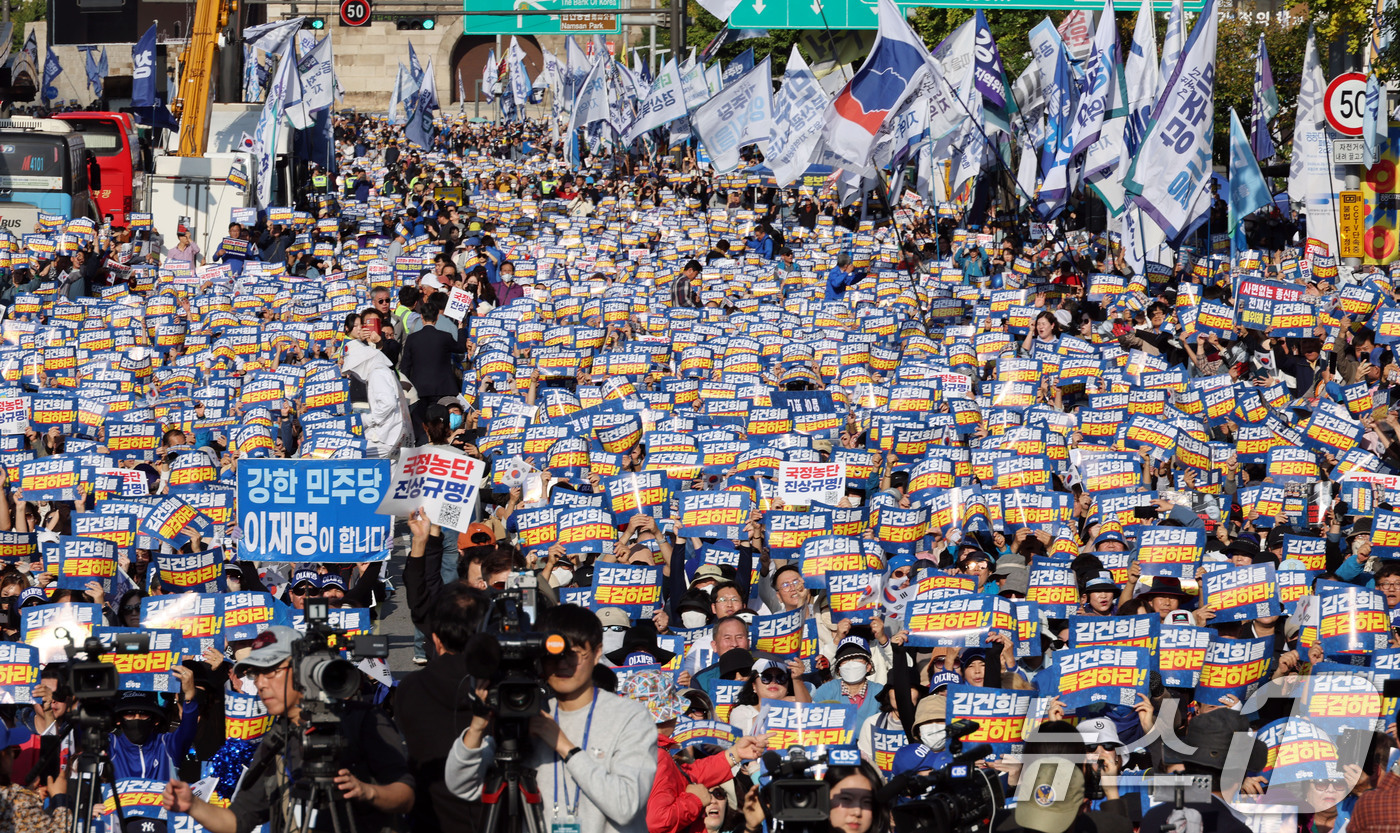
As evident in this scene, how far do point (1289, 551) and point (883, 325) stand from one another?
9.45 metres

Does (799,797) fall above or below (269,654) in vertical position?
below

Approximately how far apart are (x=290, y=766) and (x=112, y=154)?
33937 mm

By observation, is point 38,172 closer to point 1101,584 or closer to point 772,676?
point 1101,584

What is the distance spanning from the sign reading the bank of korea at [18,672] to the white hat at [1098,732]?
469 centimetres

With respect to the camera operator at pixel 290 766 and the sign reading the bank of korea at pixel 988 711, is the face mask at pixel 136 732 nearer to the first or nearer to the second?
the camera operator at pixel 290 766

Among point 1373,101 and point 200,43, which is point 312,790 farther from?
point 200,43

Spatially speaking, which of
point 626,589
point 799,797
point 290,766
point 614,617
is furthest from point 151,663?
point 799,797

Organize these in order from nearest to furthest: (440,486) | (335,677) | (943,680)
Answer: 1. (335,677)
2. (943,680)
3. (440,486)

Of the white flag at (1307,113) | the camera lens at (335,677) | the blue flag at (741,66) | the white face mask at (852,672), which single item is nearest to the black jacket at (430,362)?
the white face mask at (852,672)

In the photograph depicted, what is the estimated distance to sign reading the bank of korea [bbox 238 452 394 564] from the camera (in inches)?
417

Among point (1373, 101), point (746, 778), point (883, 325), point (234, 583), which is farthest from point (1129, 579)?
A: point (1373, 101)

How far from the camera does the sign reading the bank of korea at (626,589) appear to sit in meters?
10.8

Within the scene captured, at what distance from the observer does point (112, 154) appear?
3734cm

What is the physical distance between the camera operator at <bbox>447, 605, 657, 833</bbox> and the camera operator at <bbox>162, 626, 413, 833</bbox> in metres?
0.27
